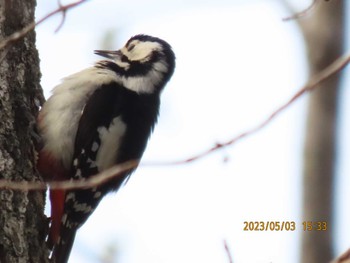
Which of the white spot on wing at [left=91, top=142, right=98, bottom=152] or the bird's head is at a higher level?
the bird's head

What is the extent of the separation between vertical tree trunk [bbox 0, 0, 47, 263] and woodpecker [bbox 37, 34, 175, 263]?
20cm

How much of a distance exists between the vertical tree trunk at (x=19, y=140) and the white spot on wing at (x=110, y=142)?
410 mm

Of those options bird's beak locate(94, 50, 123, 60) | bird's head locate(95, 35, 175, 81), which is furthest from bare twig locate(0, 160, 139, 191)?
bird's beak locate(94, 50, 123, 60)

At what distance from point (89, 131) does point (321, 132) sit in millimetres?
1213

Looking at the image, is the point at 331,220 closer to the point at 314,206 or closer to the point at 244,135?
the point at 314,206

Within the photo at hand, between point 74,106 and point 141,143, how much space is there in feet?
1.43

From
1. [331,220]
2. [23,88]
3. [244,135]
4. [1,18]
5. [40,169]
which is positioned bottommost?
[244,135]

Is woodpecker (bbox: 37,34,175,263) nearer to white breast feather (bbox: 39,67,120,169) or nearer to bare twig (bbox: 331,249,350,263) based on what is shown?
white breast feather (bbox: 39,67,120,169)

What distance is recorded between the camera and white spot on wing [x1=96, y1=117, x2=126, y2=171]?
3.93 meters

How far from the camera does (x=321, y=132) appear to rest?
3.93 m

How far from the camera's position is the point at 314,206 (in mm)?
3779

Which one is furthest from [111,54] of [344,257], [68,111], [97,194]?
[344,257]

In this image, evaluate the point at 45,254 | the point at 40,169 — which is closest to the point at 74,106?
the point at 40,169

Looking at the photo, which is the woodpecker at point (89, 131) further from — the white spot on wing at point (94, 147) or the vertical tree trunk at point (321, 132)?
the vertical tree trunk at point (321, 132)
